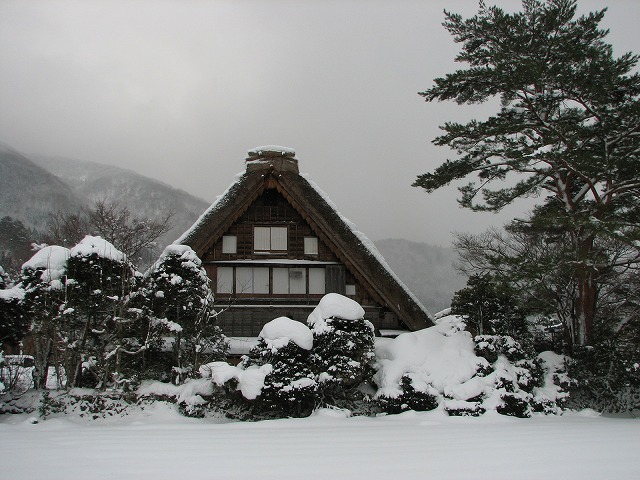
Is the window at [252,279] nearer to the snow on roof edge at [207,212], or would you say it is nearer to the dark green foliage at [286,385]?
the snow on roof edge at [207,212]

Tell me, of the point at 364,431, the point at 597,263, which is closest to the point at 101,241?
the point at 364,431

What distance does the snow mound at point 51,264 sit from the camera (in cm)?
902

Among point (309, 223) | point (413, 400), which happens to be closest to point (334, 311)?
point (413, 400)

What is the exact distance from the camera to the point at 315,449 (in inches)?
234

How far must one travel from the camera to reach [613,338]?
10.8m

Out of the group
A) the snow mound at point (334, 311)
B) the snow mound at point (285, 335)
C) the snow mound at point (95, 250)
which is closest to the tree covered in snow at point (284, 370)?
the snow mound at point (285, 335)

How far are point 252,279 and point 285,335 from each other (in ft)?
12.8

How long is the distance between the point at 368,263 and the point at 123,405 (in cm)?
657

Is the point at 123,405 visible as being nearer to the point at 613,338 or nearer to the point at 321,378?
the point at 321,378

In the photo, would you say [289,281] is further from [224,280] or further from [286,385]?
[286,385]

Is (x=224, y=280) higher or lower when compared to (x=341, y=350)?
higher

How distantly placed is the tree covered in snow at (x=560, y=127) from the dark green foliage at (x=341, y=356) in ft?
14.0

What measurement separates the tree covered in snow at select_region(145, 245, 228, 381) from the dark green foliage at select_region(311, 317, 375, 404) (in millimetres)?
2383

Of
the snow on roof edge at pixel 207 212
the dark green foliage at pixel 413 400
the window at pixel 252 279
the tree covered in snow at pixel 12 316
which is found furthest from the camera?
the window at pixel 252 279
